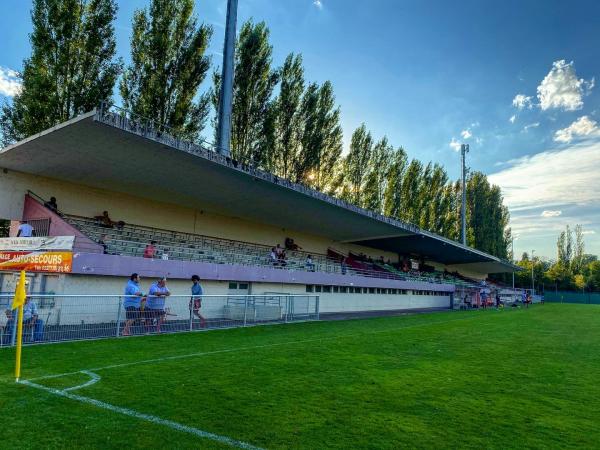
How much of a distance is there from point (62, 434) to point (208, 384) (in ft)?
8.14

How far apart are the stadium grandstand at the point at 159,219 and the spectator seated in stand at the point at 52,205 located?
5 centimetres

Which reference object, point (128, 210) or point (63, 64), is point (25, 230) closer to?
point (128, 210)

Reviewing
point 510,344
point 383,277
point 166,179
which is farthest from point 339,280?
point 510,344

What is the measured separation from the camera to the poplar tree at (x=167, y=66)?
76.0ft

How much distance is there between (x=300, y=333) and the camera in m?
13.8

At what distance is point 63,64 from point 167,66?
5.19 m

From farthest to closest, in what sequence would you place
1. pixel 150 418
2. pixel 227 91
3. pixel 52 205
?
pixel 227 91, pixel 52 205, pixel 150 418

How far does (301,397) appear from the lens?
591 cm

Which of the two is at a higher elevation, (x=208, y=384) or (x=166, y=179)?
(x=166, y=179)

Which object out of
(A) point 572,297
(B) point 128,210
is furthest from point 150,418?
(A) point 572,297

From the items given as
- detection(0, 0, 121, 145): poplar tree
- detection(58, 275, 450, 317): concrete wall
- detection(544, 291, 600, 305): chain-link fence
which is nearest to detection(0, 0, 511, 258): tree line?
detection(0, 0, 121, 145): poplar tree

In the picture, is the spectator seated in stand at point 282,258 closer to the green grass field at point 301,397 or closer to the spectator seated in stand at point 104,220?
the spectator seated in stand at point 104,220

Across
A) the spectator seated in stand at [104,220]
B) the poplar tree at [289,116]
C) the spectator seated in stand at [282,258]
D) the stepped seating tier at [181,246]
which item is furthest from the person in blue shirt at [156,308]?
the poplar tree at [289,116]

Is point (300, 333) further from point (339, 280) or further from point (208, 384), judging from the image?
point (339, 280)
